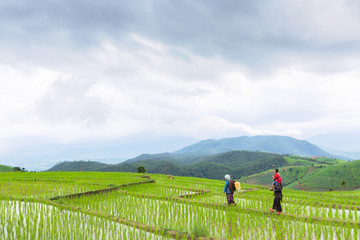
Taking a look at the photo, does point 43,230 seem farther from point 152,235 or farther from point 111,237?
point 152,235

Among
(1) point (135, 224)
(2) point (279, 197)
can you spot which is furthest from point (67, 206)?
(2) point (279, 197)

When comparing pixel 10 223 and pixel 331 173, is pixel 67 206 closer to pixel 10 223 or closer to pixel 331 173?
pixel 10 223

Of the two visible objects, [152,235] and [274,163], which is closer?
[152,235]

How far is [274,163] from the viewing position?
19988cm

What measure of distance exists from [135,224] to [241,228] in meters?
4.17

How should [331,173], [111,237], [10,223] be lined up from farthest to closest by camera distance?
[331,173] < [10,223] < [111,237]

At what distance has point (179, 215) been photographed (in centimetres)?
1113

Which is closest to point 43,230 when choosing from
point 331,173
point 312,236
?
point 312,236

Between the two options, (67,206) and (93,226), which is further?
(67,206)

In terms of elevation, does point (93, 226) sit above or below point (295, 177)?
above

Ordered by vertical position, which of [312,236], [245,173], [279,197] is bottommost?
[245,173]

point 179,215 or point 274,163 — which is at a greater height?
point 179,215

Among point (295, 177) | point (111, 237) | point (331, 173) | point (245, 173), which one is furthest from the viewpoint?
point (245, 173)

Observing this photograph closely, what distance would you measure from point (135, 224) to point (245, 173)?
19361cm
